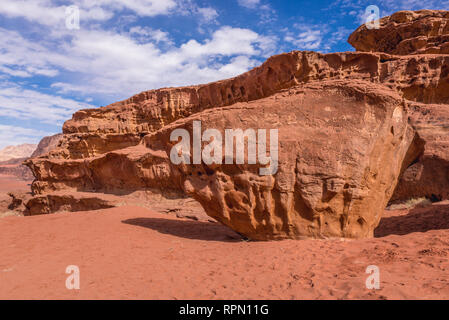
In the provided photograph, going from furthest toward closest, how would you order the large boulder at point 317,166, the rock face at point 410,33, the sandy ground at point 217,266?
the rock face at point 410,33 → the large boulder at point 317,166 → the sandy ground at point 217,266

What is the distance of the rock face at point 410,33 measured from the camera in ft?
46.6

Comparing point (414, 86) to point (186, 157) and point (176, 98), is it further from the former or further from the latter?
point (176, 98)

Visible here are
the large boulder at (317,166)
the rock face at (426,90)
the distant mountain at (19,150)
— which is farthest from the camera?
the distant mountain at (19,150)

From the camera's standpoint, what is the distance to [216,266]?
3682 millimetres

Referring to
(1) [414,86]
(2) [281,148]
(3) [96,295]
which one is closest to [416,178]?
(1) [414,86]
